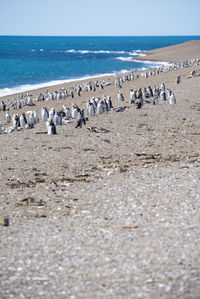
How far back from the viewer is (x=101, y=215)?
25.7 feet

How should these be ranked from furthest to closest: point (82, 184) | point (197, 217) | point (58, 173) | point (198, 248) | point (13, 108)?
point (13, 108)
point (58, 173)
point (82, 184)
point (197, 217)
point (198, 248)

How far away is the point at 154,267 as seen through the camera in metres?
5.68

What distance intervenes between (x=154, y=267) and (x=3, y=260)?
2290mm

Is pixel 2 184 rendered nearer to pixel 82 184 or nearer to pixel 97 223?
pixel 82 184

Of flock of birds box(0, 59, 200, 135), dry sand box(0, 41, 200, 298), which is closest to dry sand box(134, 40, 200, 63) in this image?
flock of birds box(0, 59, 200, 135)

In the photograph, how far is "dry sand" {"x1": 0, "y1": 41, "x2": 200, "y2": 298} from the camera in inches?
215

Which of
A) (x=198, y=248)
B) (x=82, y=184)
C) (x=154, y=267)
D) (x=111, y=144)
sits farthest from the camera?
(x=111, y=144)

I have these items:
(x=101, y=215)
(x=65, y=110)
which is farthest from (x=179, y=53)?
(x=101, y=215)

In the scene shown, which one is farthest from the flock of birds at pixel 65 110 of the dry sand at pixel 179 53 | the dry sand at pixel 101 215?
the dry sand at pixel 179 53

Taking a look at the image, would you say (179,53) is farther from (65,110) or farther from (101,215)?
(101,215)

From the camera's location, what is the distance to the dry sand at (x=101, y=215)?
546 centimetres

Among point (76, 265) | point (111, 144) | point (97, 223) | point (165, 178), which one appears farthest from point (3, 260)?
point (111, 144)

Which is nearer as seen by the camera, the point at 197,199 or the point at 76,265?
the point at 76,265

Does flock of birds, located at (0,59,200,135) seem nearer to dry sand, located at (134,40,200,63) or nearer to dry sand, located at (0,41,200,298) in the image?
dry sand, located at (0,41,200,298)
